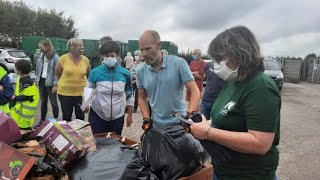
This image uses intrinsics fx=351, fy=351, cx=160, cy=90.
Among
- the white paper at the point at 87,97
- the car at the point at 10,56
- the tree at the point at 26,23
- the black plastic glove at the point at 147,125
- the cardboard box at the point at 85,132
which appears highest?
the tree at the point at 26,23

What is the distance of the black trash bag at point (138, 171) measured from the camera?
2.23 m

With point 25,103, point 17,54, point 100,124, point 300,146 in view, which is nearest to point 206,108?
point 100,124

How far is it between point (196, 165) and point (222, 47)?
3.01 feet

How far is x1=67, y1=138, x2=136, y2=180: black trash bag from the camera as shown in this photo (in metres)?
2.24

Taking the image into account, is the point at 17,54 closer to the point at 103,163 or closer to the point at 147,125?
the point at 147,125

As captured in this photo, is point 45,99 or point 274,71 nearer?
point 45,99

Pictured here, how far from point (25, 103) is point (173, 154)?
3206mm

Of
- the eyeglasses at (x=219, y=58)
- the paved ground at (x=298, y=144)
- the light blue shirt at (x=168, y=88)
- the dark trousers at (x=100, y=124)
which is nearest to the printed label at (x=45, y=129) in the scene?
the light blue shirt at (x=168, y=88)

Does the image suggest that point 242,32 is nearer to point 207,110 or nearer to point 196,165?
point 196,165

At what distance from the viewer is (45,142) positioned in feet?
8.11

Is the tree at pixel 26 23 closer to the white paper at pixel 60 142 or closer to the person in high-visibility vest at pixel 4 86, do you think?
the person in high-visibility vest at pixel 4 86

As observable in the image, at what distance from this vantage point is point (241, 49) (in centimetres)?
188

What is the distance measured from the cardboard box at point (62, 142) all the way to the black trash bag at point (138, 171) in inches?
15.0

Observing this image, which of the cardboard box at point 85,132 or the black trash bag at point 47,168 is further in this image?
the cardboard box at point 85,132
